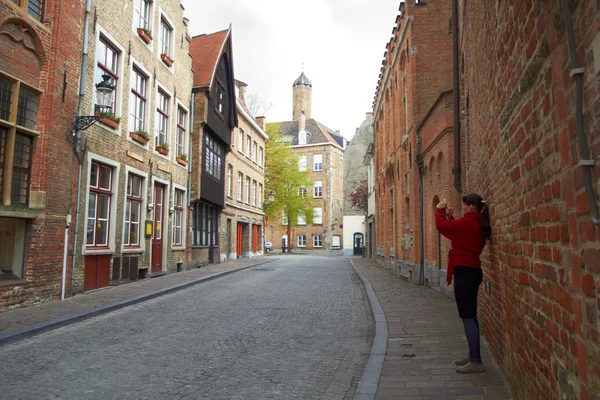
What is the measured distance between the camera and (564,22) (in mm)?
2045

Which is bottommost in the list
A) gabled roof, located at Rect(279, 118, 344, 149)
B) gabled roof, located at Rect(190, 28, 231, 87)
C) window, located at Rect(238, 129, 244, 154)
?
window, located at Rect(238, 129, 244, 154)

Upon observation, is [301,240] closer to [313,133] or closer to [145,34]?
[313,133]

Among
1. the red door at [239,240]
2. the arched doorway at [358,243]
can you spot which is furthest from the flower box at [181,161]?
the arched doorway at [358,243]

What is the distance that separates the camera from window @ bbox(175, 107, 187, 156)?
19000mm

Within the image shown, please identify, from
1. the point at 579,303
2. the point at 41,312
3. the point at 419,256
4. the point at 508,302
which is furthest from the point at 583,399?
the point at 419,256

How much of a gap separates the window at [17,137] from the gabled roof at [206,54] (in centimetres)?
1142

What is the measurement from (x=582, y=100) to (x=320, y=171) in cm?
6060

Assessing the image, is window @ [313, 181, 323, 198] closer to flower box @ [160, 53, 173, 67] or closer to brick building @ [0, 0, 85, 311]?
flower box @ [160, 53, 173, 67]

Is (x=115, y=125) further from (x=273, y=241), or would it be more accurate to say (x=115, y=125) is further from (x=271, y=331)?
(x=273, y=241)

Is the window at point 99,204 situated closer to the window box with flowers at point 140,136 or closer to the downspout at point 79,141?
the downspout at point 79,141

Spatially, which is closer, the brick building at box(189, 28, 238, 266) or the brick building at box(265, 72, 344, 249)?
the brick building at box(189, 28, 238, 266)

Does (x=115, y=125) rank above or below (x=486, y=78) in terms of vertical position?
above

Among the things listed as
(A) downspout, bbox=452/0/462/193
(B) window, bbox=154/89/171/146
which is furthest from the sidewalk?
(B) window, bbox=154/89/171/146

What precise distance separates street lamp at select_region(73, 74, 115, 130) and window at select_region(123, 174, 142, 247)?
12.1 ft
